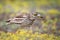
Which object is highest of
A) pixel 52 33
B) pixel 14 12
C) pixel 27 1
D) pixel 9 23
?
pixel 27 1

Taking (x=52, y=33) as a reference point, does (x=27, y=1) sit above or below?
above

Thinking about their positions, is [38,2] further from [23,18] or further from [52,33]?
[52,33]

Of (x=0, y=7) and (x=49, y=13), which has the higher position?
(x=0, y=7)

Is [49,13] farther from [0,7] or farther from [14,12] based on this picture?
[0,7]

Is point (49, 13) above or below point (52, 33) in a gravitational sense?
above

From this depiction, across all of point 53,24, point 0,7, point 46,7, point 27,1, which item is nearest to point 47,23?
point 53,24

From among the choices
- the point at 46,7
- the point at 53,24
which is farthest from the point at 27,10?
the point at 53,24

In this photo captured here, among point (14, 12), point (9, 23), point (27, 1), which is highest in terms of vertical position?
point (27, 1)

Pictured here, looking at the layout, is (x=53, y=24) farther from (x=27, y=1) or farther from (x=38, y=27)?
(x=27, y=1)
